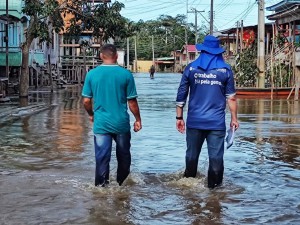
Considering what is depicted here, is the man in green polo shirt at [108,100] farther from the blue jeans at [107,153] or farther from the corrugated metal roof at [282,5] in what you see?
the corrugated metal roof at [282,5]

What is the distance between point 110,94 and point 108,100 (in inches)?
3.0

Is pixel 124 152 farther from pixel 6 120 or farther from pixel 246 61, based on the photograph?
pixel 246 61

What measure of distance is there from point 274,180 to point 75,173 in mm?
2834

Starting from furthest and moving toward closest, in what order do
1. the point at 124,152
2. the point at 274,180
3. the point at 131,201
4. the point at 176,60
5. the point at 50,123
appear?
the point at 176,60 → the point at 50,123 → the point at 274,180 → the point at 124,152 → the point at 131,201

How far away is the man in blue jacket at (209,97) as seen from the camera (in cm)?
742

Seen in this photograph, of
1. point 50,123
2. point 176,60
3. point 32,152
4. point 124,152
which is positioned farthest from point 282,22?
point 176,60

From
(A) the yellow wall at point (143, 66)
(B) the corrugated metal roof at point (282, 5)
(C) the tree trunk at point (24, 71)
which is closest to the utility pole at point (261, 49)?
(B) the corrugated metal roof at point (282, 5)

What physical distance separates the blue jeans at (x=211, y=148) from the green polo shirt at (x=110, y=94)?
866 mm

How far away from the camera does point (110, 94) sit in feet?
24.0

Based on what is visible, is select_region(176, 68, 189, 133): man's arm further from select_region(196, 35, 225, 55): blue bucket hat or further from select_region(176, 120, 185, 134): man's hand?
select_region(196, 35, 225, 55): blue bucket hat

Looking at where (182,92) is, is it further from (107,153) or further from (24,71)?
(24,71)

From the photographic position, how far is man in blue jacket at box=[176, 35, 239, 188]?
24.3 feet

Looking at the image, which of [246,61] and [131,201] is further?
[246,61]

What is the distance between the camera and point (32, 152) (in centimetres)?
1097
